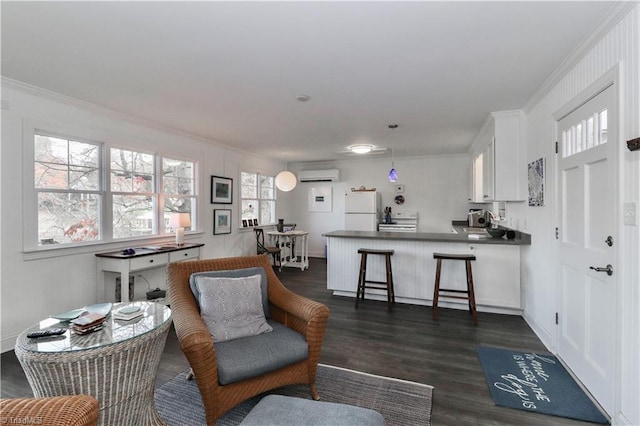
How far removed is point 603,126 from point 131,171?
4.83 meters

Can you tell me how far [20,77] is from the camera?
273cm

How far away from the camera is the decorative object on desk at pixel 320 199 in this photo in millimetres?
7875

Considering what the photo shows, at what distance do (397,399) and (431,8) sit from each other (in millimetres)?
2503

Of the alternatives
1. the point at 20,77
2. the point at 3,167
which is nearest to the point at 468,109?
the point at 20,77

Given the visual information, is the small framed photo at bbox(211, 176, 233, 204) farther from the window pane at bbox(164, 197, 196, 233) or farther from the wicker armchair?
the wicker armchair

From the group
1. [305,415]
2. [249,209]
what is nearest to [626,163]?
[305,415]

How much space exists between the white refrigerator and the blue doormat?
4.22 metres

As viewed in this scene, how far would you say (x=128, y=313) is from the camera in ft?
6.06

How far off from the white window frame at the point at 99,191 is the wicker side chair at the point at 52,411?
100 inches

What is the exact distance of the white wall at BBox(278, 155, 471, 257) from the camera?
6.81m

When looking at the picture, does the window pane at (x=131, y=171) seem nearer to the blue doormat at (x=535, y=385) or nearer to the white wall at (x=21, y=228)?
the white wall at (x=21, y=228)

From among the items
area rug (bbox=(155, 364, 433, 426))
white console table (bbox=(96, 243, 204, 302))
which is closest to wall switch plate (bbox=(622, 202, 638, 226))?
area rug (bbox=(155, 364, 433, 426))

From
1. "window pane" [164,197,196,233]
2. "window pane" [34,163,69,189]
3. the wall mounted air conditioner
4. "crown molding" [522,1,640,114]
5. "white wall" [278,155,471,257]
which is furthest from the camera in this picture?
the wall mounted air conditioner

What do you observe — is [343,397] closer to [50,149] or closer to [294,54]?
[294,54]
